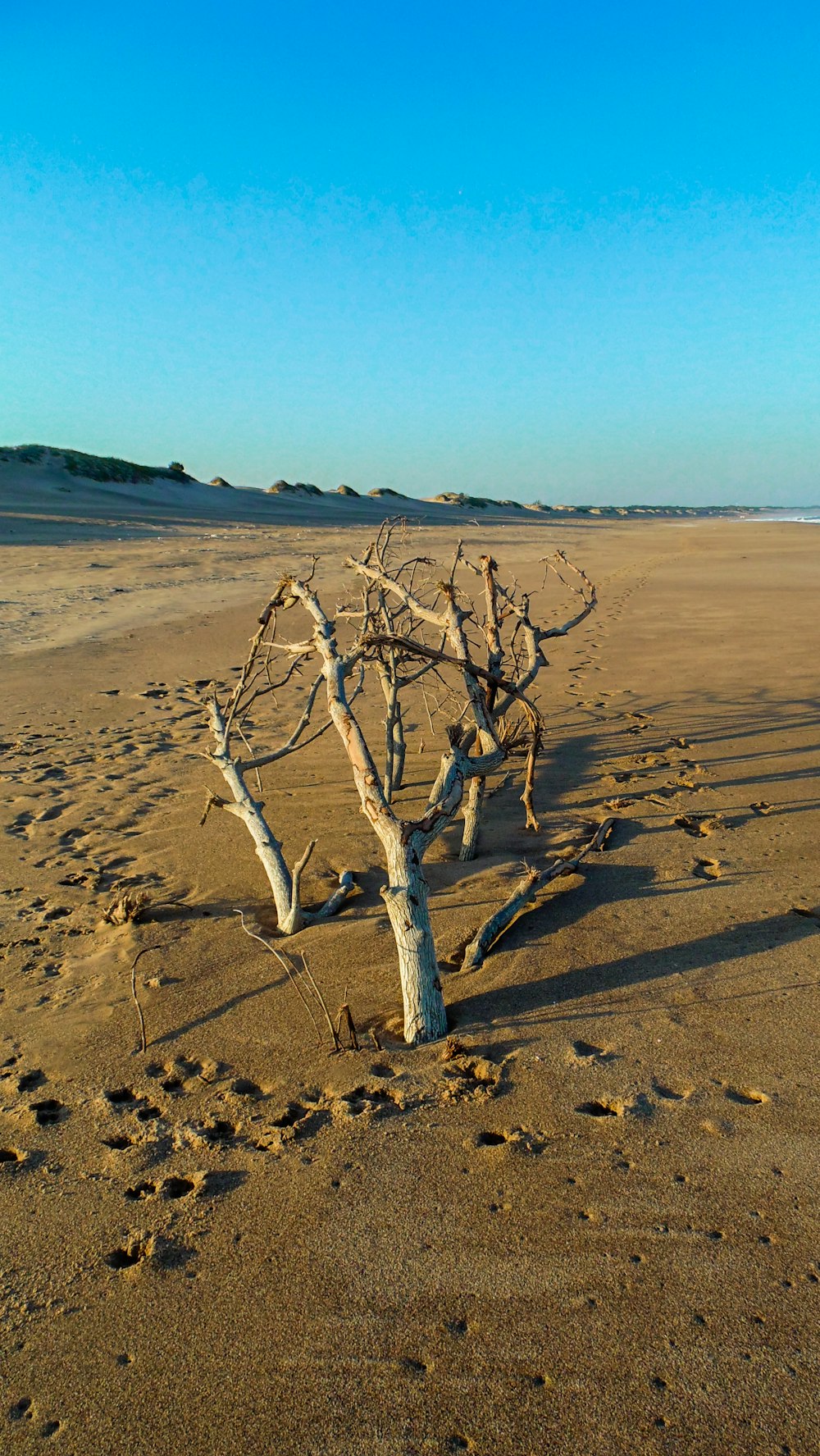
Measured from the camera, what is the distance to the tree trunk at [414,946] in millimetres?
2988

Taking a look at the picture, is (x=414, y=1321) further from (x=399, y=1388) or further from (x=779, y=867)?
(x=779, y=867)

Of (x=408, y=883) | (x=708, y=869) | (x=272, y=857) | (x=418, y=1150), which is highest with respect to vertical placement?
(x=408, y=883)

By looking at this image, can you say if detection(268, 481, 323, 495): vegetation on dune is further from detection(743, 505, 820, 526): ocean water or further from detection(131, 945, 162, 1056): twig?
detection(131, 945, 162, 1056): twig

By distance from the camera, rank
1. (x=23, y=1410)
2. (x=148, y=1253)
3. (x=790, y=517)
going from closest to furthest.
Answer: (x=23, y=1410) → (x=148, y=1253) → (x=790, y=517)

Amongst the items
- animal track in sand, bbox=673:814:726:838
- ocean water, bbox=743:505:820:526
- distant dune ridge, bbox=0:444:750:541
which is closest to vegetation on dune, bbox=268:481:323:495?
distant dune ridge, bbox=0:444:750:541

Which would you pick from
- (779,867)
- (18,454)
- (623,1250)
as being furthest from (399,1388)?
(18,454)

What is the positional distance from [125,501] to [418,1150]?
32556 millimetres

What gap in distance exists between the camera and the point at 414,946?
2979 millimetres

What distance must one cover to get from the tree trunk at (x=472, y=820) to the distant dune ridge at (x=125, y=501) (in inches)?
673

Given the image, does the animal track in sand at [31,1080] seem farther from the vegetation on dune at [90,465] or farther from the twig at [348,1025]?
the vegetation on dune at [90,465]

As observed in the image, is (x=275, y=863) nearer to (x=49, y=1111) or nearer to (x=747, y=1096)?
(x=49, y=1111)

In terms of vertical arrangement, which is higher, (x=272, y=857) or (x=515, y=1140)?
(x=272, y=857)

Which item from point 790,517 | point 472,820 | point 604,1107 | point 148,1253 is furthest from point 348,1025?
point 790,517

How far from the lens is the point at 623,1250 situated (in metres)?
2.18
